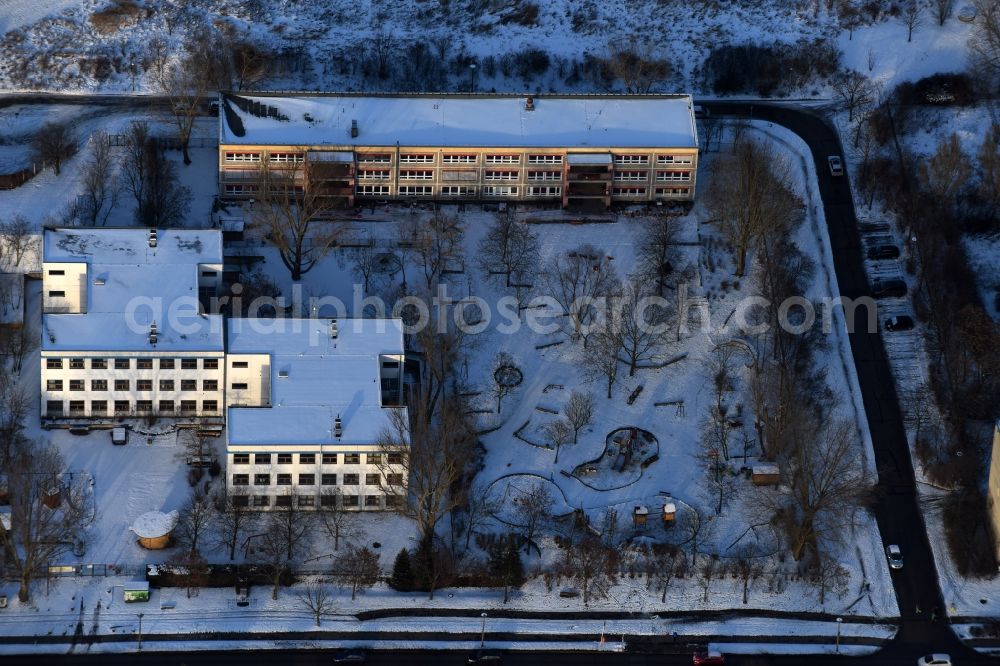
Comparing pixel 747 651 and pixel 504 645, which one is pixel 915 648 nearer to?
pixel 747 651

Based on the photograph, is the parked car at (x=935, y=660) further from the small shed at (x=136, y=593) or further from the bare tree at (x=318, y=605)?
the small shed at (x=136, y=593)

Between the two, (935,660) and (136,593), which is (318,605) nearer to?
(136,593)

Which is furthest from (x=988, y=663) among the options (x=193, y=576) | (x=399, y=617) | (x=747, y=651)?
(x=193, y=576)

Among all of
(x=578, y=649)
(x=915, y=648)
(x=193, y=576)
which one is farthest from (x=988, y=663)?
(x=193, y=576)

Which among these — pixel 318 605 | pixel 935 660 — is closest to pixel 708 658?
pixel 935 660
